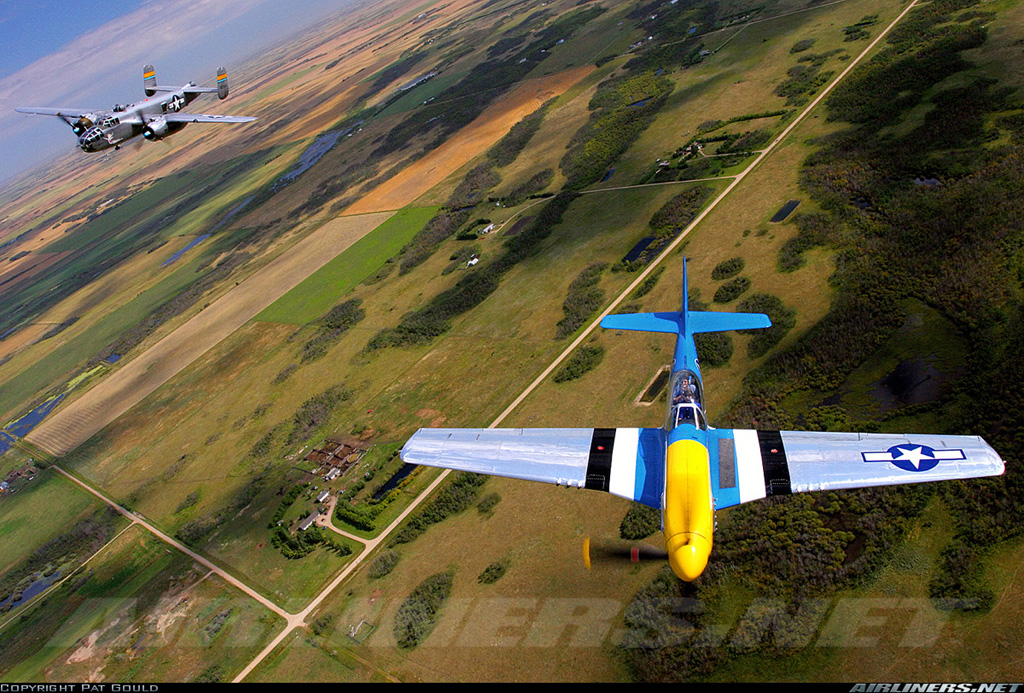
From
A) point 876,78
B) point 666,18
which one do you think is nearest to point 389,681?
point 876,78

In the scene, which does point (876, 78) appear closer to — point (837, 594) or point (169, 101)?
point (837, 594)

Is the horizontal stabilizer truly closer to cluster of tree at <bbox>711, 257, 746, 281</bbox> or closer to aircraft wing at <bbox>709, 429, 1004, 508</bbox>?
aircraft wing at <bbox>709, 429, 1004, 508</bbox>

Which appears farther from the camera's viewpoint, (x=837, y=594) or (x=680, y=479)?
(x=837, y=594)

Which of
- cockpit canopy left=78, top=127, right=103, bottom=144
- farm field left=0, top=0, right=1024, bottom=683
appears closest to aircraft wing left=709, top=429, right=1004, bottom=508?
farm field left=0, top=0, right=1024, bottom=683

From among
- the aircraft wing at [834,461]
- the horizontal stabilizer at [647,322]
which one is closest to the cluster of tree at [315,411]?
the horizontal stabilizer at [647,322]

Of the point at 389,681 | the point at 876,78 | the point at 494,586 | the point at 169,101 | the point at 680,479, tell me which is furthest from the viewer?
the point at 876,78

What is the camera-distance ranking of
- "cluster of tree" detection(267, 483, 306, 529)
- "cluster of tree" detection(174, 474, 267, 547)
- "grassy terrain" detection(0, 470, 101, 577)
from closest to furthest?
"cluster of tree" detection(267, 483, 306, 529)
"cluster of tree" detection(174, 474, 267, 547)
"grassy terrain" detection(0, 470, 101, 577)
